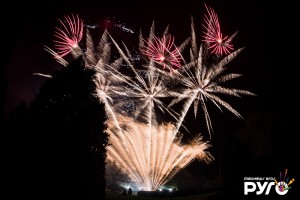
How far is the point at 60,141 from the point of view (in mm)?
19156

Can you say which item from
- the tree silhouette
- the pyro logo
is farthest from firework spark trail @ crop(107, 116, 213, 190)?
the pyro logo

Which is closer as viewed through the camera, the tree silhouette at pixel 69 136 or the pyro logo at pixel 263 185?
the tree silhouette at pixel 69 136

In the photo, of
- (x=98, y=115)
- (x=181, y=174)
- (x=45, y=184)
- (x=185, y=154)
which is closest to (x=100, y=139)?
(x=98, y=115)

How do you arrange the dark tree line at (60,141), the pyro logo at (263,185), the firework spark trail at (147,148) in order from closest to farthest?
the dark tree line at (60,141), the pyro logo at (263,185), the firework spark trail at (147,148)

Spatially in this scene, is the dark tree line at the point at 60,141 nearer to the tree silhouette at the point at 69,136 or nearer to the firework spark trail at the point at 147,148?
the tree silhouette at the point at 69,136

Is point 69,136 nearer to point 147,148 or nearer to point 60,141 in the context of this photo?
point 60,141

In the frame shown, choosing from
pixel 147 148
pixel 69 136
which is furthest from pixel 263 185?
pixel 147 148

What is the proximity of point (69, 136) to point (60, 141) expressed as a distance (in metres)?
0.63

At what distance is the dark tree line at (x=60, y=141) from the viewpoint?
18.1 metres

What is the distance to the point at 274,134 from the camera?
17859 millimetres

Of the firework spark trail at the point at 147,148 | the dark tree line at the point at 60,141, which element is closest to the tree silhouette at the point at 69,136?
the dark tree line at the point at 60,141

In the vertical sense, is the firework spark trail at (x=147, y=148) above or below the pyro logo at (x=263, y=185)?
above

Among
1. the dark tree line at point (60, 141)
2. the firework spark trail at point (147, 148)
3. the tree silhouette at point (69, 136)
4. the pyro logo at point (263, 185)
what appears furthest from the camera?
the firework spark trail at point (147, 148)

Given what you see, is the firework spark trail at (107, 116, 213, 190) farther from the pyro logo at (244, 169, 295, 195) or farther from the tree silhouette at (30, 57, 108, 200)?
the pyro logo at (244, 169, 295, 195)
